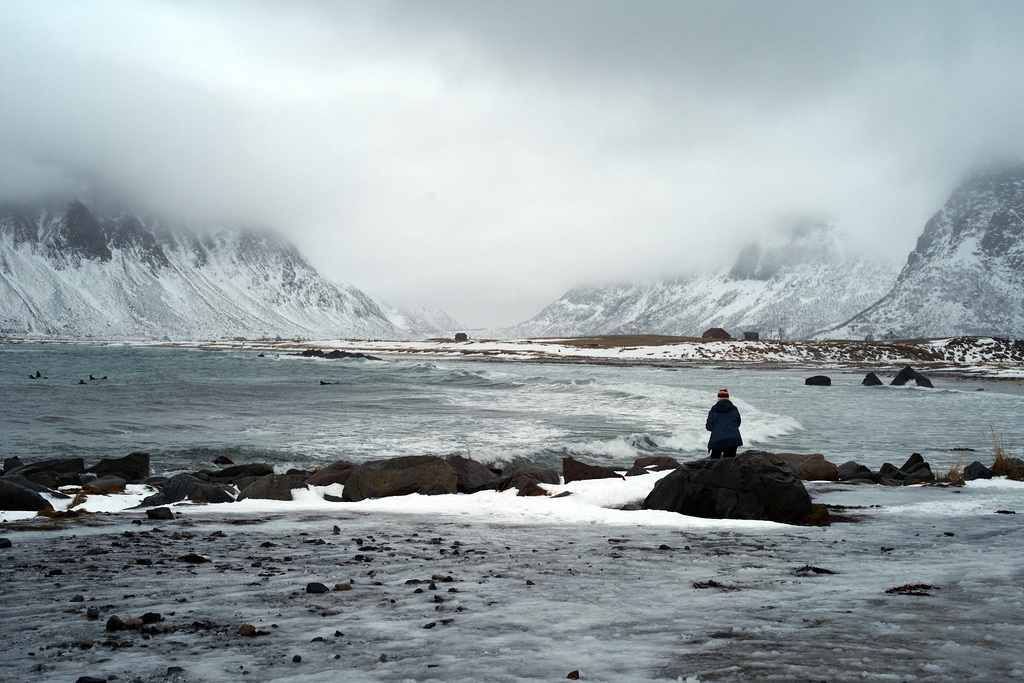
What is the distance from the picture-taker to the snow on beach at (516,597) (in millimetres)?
4371

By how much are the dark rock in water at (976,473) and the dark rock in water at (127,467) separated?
62.5 ft

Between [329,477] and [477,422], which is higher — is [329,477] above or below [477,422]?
above

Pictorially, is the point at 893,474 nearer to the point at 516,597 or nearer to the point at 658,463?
the point at 658,463

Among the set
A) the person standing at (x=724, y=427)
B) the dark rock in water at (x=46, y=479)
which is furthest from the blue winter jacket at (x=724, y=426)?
the dark rock in water at (x=46, y=479)

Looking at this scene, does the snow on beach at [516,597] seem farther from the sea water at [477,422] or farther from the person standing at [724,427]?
the sea water at [477,422]

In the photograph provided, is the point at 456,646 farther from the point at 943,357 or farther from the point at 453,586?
the point at 943,357

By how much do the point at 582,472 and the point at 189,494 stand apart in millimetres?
7972

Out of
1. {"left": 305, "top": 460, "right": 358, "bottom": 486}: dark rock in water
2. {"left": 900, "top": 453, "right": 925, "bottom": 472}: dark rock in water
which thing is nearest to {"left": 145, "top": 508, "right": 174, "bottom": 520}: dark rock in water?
{"left": 305, "top": 460, "right": 358, "bottom": 486}: dark rock in water

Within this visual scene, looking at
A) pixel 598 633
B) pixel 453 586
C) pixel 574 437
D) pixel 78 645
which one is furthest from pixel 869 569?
pixel 574 437

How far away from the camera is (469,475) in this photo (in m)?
14.3

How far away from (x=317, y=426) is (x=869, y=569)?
72.0ft

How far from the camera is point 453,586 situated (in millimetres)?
6391

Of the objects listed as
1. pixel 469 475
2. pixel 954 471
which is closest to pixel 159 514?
pixel 469 475

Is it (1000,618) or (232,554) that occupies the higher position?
(1000,618)
